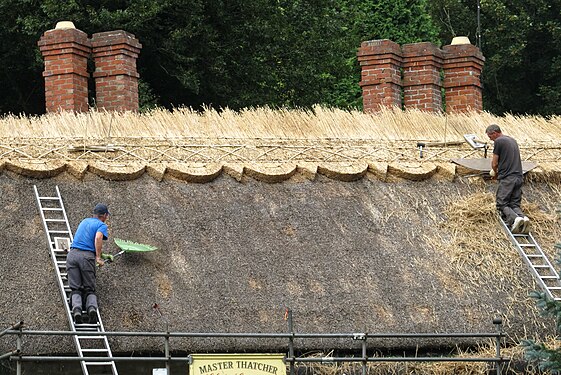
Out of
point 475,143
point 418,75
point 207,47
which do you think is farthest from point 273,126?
point 207,47

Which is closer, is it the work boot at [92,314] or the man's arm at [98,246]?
the work boot at [92,314]

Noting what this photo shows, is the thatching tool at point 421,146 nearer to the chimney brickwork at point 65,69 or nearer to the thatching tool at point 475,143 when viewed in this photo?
the thatching tool at point 475,143

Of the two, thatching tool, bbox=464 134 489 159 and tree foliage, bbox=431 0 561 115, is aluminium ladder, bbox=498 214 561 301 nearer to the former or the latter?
thatching tool, bbox=464 134 489 159

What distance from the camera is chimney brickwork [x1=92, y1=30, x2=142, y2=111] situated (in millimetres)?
18844

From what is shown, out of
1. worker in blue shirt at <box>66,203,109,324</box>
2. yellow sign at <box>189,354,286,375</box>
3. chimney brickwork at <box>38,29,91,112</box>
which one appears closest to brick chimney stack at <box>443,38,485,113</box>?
chimney brickwork at <box>38,29,91,112</box>

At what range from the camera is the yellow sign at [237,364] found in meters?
13.1

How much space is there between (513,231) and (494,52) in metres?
18.1

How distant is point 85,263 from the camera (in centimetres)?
1366

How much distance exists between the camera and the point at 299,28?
94.5ft

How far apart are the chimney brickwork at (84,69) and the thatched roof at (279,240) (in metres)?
1.97

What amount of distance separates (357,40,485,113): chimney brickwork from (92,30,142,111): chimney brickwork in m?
3.46

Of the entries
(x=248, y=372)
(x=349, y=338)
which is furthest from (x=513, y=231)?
(x=248, y=372)

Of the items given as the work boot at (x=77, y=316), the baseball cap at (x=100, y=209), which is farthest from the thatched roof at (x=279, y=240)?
the baseball cap at (x=100, y=209)

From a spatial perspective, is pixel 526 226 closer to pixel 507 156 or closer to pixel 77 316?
pixel 507 156
